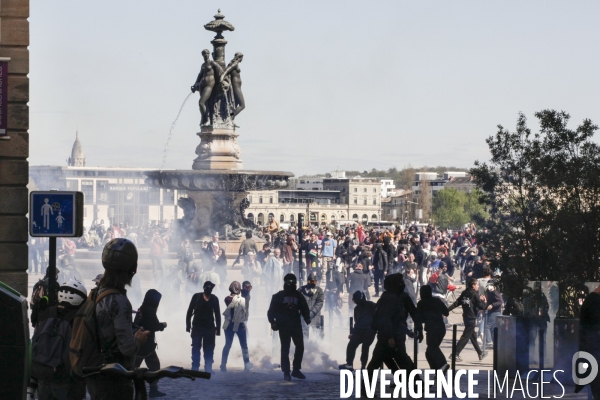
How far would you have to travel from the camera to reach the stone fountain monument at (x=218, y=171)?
36219mm

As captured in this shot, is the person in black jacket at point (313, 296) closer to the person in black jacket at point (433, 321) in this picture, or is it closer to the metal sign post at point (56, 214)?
the person in black jacket at point (433, 321)

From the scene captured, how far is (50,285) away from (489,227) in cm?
814

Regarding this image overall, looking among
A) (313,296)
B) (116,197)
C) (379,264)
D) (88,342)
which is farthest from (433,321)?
(116,197)

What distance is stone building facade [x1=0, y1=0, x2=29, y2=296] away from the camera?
1420cm

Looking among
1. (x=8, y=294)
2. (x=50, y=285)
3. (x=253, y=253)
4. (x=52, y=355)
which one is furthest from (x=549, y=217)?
(x=253, y=253)

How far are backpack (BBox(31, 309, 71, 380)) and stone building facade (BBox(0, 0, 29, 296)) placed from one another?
679 cm

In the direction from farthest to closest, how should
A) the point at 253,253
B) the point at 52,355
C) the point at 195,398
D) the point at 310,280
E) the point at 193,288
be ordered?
the point at 253,253 → the point at 193,288 → the point at 310,280 → the point at 195,398 → the point at 52,355

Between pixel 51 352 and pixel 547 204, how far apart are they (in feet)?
30.4

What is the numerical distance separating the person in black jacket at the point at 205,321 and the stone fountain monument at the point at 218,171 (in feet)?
67.6

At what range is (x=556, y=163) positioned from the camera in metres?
15.5

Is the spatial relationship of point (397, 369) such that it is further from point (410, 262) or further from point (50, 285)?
point (410, 262)

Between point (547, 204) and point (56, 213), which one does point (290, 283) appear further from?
point (56, 213)

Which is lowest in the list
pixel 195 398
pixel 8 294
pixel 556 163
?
pixel 195 398

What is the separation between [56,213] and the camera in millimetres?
9930
